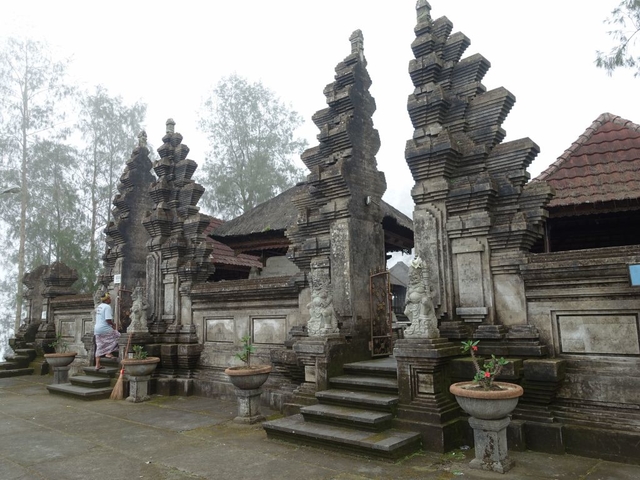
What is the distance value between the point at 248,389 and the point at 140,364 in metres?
3.08

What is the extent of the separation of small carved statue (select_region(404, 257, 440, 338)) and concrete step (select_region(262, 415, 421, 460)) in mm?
1158

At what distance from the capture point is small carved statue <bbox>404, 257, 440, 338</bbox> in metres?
5.71

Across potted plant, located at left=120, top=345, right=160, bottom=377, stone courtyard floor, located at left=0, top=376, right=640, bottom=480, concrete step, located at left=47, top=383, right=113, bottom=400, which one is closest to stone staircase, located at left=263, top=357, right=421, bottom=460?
stone courtyard floor, located at left=0, top=376, right=640, bottom=480

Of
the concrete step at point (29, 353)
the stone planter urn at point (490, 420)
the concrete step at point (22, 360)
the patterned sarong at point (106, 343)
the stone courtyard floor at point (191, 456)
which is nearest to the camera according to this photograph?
the stone planter urn at point (490, 420)

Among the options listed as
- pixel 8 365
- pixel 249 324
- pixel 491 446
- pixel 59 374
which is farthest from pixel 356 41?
pixel 8 365

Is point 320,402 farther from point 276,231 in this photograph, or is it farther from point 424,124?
point 276,231

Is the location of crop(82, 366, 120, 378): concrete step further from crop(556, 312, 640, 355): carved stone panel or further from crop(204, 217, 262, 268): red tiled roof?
crop(556, 312, 640, 355): carved stone panel

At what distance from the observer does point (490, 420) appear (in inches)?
183

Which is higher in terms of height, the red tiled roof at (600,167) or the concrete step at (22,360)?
the red tiled roof at (600,167)

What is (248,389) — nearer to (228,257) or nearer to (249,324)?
(249,324)

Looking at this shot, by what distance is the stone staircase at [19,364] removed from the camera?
44.8 ft

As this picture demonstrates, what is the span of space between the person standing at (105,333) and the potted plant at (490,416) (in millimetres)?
8301

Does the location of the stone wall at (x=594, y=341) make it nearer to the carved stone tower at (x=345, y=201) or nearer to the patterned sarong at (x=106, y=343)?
A: the carved stone tower at (x=345, y=201)

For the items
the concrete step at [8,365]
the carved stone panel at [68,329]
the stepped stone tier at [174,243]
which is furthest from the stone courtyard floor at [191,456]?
the concrete step at [8,365]
